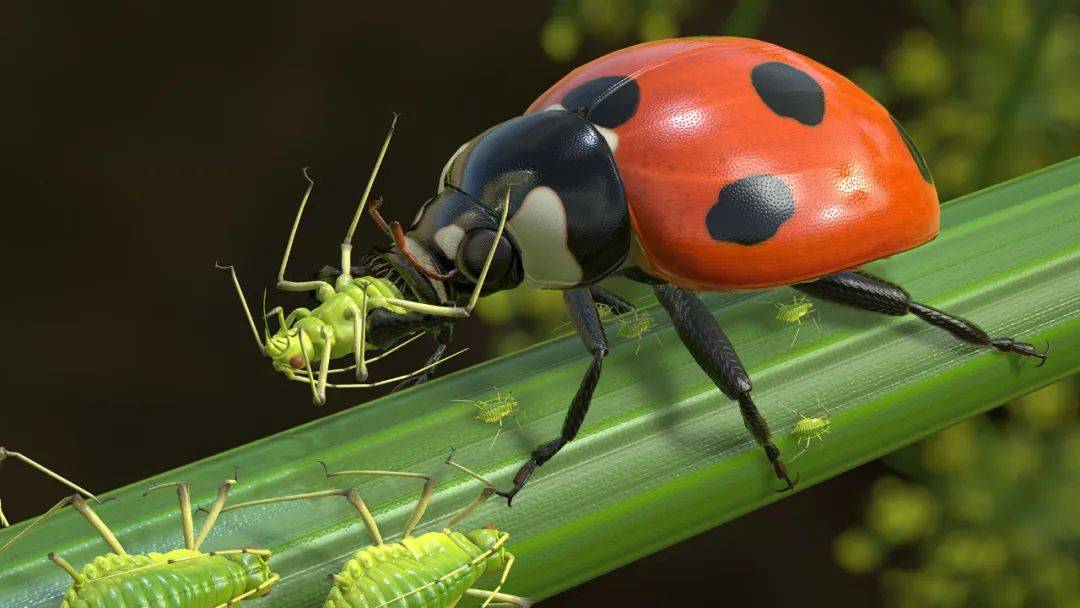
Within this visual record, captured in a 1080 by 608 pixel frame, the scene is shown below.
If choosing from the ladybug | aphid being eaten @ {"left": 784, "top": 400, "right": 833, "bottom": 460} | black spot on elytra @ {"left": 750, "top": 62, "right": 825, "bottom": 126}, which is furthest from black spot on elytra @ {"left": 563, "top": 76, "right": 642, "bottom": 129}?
aphid being eaten @ {"left": 784, "top": 400, "right": 833, "bottom": 460}

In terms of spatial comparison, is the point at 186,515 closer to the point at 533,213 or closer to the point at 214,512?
the point at 214,512

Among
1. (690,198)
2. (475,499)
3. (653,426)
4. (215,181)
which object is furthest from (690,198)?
(215,181)

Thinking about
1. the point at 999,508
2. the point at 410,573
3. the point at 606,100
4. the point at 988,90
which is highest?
the point at 606,100

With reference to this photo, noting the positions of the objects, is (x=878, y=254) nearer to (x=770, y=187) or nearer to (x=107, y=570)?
(x=770, y=187)

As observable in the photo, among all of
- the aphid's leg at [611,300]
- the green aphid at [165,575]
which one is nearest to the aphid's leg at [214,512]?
the green aphid at [165,575]

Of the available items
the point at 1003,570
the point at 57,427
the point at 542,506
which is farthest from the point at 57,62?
the point at 1003,570
